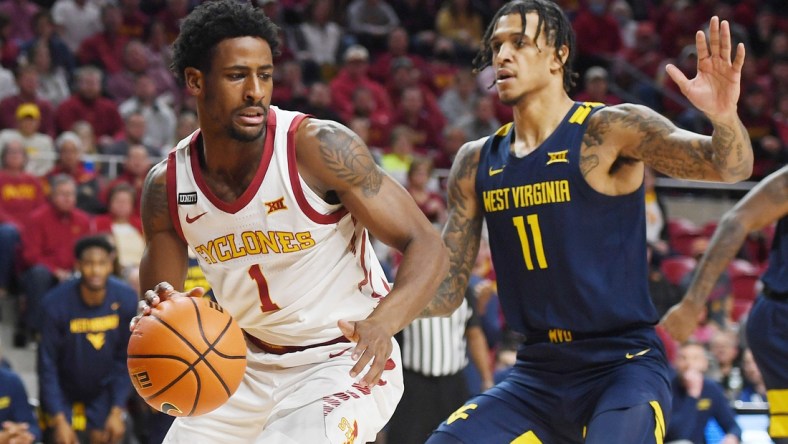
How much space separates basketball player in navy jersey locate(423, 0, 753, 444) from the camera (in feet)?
13.7

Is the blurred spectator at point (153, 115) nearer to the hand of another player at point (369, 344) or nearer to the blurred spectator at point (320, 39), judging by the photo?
the blurred spectator at point (320, 39)

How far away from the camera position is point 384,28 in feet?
49.7

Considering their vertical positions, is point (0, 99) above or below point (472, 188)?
above

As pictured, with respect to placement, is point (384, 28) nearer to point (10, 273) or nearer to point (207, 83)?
point (10, 273)

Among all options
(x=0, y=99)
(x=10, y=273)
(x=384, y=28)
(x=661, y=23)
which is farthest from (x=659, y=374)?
(x=661, y=23)

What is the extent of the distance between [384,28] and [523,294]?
11025mm

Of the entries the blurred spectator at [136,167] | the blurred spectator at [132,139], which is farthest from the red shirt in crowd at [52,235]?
the blurred spectator at [132,139]

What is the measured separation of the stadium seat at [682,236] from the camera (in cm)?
1240

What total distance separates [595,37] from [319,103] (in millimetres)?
5177

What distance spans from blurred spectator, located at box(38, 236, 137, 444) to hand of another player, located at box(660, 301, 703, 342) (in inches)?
173

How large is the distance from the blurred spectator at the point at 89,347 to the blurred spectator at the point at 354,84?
5.53 meters

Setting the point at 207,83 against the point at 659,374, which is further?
the point at 659,374

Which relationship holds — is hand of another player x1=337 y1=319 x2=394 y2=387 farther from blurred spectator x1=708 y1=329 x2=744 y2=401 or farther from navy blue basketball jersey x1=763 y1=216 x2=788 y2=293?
blurred spectator x1=708 y1=329 x2=744 y2=401

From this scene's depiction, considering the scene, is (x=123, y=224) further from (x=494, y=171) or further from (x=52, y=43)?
(x=494, y=171)
